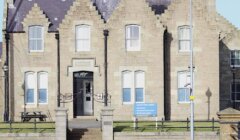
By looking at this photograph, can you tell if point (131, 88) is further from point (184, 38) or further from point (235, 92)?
point (235, 92)

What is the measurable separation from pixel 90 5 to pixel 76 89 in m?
5.47

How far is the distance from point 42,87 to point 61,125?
33.2 ft

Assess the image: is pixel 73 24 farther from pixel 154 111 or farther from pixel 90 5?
pixel 154 111

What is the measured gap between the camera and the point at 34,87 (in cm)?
4381

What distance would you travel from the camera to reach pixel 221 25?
56062mm

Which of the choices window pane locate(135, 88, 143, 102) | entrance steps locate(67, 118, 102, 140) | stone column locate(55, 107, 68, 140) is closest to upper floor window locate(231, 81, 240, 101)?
window pane locate(135, 88, 143, 102)

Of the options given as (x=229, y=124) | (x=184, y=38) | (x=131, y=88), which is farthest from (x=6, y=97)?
(x=229, y=124)

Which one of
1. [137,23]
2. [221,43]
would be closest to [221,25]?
[221,43]

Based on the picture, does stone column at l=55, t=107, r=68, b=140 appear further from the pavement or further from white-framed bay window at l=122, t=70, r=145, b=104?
white-framed bay window at l=122, t=70, r=145, b=104

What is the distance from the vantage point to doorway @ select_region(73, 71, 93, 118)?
43.9 metres

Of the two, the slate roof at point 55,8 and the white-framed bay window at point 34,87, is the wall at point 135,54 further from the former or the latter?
the white-framed bay window at point 34,87

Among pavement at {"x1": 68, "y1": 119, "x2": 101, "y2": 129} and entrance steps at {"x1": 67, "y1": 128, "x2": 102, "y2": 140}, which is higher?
pavement at {"x1": 68, "y1": 119, "x2": 101, "y2": 129}

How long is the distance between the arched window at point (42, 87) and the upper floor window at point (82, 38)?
109 inches

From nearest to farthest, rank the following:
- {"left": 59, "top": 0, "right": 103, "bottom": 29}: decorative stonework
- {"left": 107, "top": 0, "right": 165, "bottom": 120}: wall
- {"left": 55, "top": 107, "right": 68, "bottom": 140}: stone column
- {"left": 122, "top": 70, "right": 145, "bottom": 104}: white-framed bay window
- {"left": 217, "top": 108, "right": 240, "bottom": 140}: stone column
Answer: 1. {"left": 217, "top": 108, "right": 240, "bottom": 140}: stone column
2. {"left": 55, "top": 107, "right": 68, "bottom": 140}: stone column
3. {"left": 107, "top": 0, "right": 165, "bottom": 120}: wall
4. {"left": 122, "top": 70, "right": 145, "bottom": 104}: white-framed bay window
5. {"left": 59, "top": 0, "right": 103, "bottom": 29}: decorative stonework
